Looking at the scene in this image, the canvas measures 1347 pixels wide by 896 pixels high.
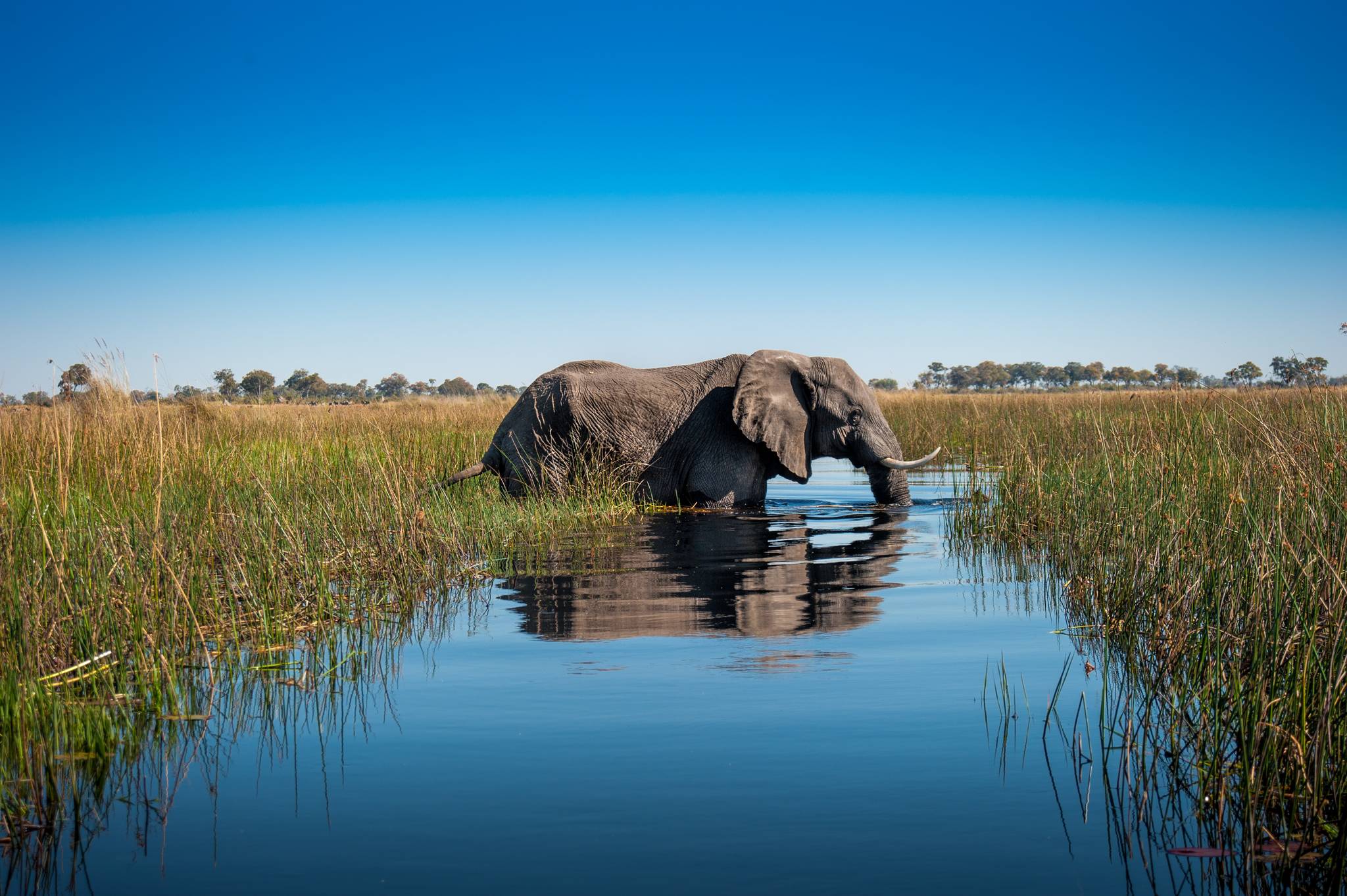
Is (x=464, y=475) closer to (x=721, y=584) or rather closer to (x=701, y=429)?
(x=701, y=429)

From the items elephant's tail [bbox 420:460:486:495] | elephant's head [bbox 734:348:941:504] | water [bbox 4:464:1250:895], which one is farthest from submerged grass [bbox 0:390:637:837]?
elephant's head [bbox 734:348:941:504]

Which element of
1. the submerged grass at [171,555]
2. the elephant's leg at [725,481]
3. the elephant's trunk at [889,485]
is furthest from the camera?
the elephant's trunk at [889,485]

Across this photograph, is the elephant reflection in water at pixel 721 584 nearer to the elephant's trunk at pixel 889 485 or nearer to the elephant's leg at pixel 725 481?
the elephant's leg at pixel 725 481

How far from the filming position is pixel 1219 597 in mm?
4496

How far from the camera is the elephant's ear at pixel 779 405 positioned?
478 inches

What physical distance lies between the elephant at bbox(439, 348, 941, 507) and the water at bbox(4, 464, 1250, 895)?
5.83 metres

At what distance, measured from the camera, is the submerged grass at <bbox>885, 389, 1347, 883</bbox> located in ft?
11.4

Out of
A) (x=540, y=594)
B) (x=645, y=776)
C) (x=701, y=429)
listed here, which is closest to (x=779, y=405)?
(x=701, y=429)

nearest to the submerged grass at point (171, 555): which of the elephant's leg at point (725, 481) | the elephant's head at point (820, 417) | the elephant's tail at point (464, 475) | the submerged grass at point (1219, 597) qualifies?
the elephant's tail at point (464, 475)

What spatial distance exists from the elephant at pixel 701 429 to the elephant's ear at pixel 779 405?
11 mm

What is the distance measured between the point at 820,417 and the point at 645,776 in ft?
30.1

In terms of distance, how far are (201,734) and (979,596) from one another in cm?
490

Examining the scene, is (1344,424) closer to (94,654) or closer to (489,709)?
(489,709)

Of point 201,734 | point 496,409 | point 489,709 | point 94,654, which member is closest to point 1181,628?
point 489,709
